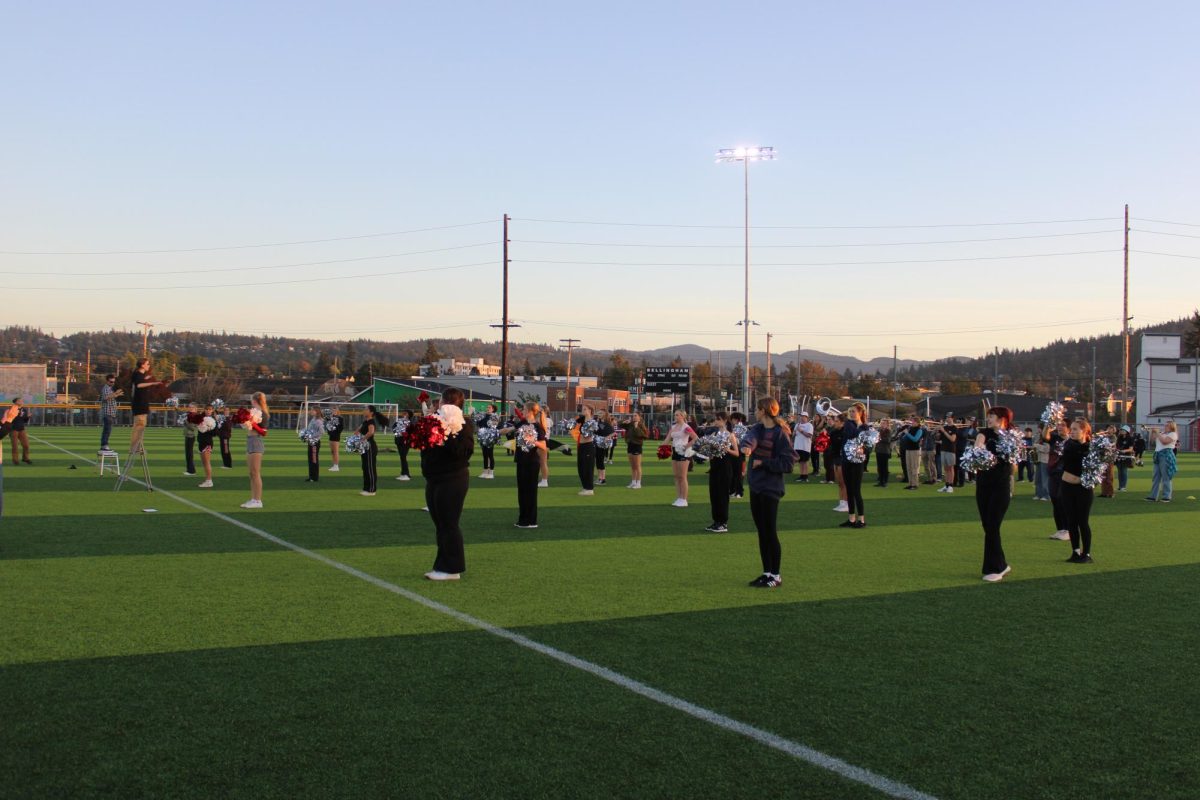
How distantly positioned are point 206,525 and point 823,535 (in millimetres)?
8948

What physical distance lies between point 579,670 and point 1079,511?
8.02 meters


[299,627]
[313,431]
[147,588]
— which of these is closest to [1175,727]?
[299,627]

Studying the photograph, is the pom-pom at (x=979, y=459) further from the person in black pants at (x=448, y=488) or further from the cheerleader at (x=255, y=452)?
the cheerleader at (x=255, y=452)

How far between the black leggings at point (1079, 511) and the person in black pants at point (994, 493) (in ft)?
5.93

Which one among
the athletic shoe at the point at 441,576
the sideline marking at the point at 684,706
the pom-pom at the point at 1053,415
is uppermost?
the pom-pom at the point at 1053,415

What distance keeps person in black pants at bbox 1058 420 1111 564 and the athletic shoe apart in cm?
732

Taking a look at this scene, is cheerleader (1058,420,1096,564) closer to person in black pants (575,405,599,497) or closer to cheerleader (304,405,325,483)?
person in black pants (575,405,599,497)

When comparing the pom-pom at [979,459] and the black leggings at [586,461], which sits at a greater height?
the pom-pom at [979,459]

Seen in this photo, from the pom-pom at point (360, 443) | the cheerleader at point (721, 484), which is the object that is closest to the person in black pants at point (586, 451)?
the pom-pom at point (360, 443)

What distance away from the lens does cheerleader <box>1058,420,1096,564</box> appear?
39.2 ft

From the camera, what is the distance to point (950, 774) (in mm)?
4848

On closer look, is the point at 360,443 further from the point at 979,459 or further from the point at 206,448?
the point at 979,459

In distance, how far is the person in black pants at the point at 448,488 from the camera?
10125 mm

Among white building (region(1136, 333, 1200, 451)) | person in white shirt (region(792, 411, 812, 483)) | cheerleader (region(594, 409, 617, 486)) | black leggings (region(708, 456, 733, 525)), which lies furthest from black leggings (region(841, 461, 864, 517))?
white building (region(1136, 333, 1200, 451))
